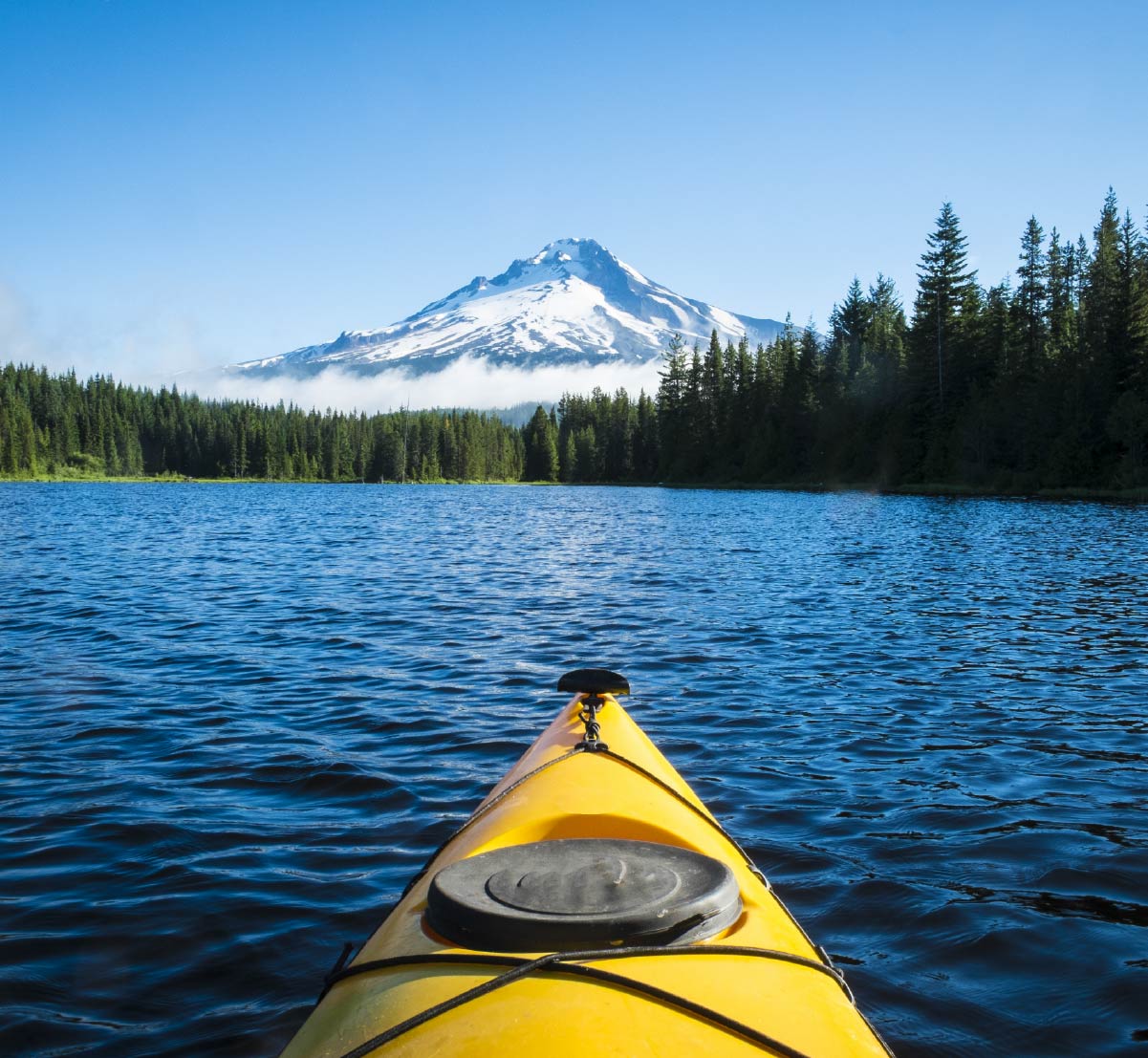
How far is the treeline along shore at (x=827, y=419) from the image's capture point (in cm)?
5553

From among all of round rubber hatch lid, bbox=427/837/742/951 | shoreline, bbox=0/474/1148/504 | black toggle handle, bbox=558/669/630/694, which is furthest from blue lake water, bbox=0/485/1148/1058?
shoreline, bbox=0/474/1148/504

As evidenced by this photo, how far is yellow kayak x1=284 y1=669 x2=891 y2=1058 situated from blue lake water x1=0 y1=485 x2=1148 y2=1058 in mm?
1434

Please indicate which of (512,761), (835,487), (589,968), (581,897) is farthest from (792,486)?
(589,968)

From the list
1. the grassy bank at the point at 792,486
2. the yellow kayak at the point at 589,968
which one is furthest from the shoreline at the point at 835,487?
the yellow kayak at the point at 589,968

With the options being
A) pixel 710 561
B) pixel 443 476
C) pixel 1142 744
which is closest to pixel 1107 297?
pixel 710 561

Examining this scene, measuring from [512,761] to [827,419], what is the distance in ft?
247

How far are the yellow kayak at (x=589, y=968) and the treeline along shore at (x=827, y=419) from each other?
2114 inches

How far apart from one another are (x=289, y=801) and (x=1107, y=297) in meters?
62.9

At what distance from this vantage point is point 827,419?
258ft

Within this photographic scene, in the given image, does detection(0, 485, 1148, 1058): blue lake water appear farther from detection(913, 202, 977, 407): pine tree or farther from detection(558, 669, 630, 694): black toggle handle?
detection(913, 202, 977, 407): pine tree

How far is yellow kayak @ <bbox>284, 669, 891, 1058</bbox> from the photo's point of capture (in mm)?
2439

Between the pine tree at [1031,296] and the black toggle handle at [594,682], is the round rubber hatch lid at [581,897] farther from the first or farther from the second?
the pine tree at [1031,296]

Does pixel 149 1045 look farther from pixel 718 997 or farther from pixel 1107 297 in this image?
pixel 1107 297

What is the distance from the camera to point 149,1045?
3.95 metres
